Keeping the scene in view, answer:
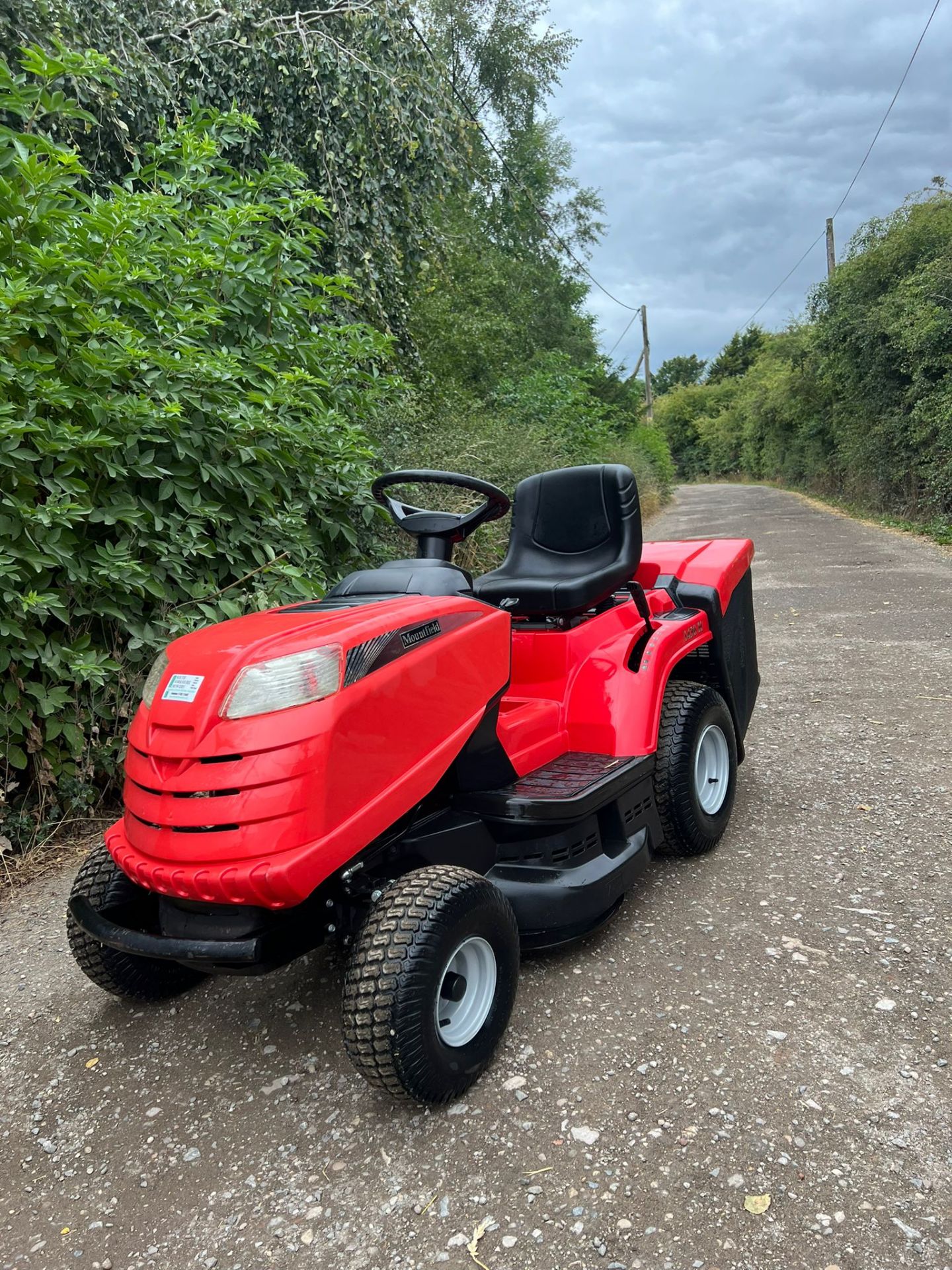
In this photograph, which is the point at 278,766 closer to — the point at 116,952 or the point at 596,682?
the point at 116,952

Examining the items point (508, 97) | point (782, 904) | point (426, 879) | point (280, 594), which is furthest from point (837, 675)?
point (508, 97)

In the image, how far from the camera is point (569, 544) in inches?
136

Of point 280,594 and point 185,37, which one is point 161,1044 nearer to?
point 280,594

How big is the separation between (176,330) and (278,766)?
2508 millimetres

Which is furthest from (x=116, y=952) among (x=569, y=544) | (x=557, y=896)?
(x=569, y=544)

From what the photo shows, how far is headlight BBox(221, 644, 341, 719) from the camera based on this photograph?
1.94 meters

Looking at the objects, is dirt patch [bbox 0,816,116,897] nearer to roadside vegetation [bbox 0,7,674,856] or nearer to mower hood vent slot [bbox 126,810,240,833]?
roadside vegetation [bbox 0,7,674,856]

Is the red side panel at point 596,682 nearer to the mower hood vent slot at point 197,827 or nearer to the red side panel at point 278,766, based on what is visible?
the red side panel at point 278,766

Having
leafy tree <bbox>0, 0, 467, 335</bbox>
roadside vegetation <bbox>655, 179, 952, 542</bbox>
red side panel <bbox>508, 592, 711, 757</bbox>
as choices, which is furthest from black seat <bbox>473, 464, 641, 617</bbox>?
roadside vegetation <bbox>655, 179, 952, 542</bbox>

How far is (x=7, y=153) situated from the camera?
3.22m

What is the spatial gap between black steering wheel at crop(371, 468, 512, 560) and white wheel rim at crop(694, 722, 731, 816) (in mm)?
1245

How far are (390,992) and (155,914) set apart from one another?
0.88 m

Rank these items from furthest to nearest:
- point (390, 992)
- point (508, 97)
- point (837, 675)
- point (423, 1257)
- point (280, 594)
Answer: point (508, 97) → point (837, 675) → point (280, 594) → point (390, 992) → point (423, 1257)

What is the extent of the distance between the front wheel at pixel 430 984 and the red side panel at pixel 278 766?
19 centimetres
